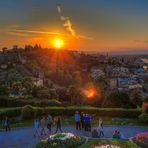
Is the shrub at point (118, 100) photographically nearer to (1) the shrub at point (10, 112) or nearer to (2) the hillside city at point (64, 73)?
(2) the hillside city at point (64, 73)

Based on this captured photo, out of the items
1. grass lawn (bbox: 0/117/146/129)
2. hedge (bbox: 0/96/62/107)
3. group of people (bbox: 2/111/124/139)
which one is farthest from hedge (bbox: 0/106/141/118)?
group of people (bbox: 2/111/124/139)

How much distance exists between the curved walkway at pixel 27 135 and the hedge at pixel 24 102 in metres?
7.36

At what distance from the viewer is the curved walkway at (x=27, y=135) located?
20.5 meters

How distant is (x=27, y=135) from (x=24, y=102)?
10.9 m

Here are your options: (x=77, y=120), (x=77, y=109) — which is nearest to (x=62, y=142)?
(x=77, y=120)

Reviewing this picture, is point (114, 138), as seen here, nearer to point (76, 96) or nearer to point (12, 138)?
point (12, 138)

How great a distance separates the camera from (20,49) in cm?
12212

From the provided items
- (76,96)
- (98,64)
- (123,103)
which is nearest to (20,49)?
(98,64)

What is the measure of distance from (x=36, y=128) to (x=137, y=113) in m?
9.47

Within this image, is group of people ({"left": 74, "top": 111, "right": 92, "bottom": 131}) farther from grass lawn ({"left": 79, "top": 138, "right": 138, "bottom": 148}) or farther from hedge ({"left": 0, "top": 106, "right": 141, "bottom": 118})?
hedge ({"left": 0, "top": 106, "right": 141, "bottom": 118})

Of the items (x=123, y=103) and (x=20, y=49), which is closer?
(x=123, y=103)

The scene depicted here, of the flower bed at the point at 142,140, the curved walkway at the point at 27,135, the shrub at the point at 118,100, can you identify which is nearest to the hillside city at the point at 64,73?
the shrub at the point at 118,100

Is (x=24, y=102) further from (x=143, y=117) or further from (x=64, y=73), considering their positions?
(x=64, y=73)

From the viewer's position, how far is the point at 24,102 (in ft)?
109
